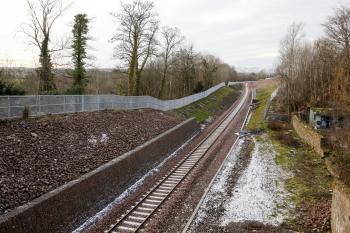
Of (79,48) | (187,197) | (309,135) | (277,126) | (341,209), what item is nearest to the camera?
(341,209)

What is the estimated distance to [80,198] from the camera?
14883mm

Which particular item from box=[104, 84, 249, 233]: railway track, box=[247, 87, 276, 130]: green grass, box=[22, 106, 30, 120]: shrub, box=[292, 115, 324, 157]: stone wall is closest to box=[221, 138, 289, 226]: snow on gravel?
box=[104, 84, 249, 233]: railway track

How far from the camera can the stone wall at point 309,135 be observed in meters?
24.6

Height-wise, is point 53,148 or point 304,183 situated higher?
point 53,148

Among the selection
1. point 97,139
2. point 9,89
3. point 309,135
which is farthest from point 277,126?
point 9,89

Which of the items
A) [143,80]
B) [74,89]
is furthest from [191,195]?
[143,80]

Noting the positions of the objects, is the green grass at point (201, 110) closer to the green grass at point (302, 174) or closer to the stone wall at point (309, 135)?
the stone wall at point (309, 135)

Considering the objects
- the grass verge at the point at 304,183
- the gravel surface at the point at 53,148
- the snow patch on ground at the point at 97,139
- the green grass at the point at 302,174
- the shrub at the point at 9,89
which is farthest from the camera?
the snow patch on ground at the point at 97,139

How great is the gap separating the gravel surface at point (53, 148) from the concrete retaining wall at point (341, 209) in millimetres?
11077

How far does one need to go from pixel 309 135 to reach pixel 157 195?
49.9 ft

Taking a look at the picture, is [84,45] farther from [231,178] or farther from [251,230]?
[251,230]

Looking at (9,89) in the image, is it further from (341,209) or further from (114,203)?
(341,209)

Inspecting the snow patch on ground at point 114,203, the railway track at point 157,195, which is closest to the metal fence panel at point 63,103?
the snow patch on ground at point 114,203

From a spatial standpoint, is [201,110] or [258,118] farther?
[201,110]
